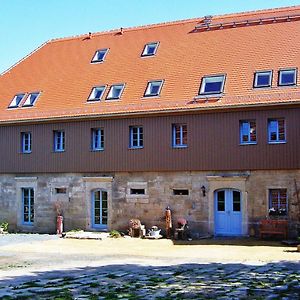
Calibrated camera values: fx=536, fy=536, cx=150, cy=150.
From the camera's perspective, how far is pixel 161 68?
79.4 feet

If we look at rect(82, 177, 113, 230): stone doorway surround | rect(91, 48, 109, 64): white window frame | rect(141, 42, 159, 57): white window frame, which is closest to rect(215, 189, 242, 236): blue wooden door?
rect(82, 177, 113, 230): stone doorway surround

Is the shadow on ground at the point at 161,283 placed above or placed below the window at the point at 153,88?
below

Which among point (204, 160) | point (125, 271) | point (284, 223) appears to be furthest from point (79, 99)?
point (125, 271)

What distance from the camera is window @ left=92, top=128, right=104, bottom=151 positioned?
23.5 m

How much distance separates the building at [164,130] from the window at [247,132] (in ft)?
0.14

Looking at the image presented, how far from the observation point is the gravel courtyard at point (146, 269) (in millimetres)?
10195

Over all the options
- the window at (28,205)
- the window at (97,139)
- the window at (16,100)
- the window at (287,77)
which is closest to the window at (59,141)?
the window at (97,139)

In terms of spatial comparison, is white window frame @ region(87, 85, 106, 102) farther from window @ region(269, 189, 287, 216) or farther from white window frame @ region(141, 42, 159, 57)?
window @ region(269, 189, 287, 216)

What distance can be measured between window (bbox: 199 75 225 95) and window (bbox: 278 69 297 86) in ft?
7.58

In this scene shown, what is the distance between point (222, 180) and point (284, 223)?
9.40ft

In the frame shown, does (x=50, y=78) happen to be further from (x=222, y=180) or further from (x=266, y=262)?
(x=266, y=262)

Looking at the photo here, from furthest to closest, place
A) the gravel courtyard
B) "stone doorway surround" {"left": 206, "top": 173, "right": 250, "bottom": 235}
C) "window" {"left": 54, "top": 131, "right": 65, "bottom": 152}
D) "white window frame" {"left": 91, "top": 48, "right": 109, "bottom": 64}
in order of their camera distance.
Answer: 1. "white window frame" {"left": 91, "top": 48, "right": 109, "bottom": 64}
2. "window" {"left": 54, "top": 131, "right": 65, "bottom": 152}
3. "stone doorway surround" {"left": 206, "top": 173, "right": 250, "bottom": 235}
4. the gravel courtyard

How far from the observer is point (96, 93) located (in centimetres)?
2442

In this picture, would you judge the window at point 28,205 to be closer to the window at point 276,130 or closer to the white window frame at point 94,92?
the white window frame at point 94,92
